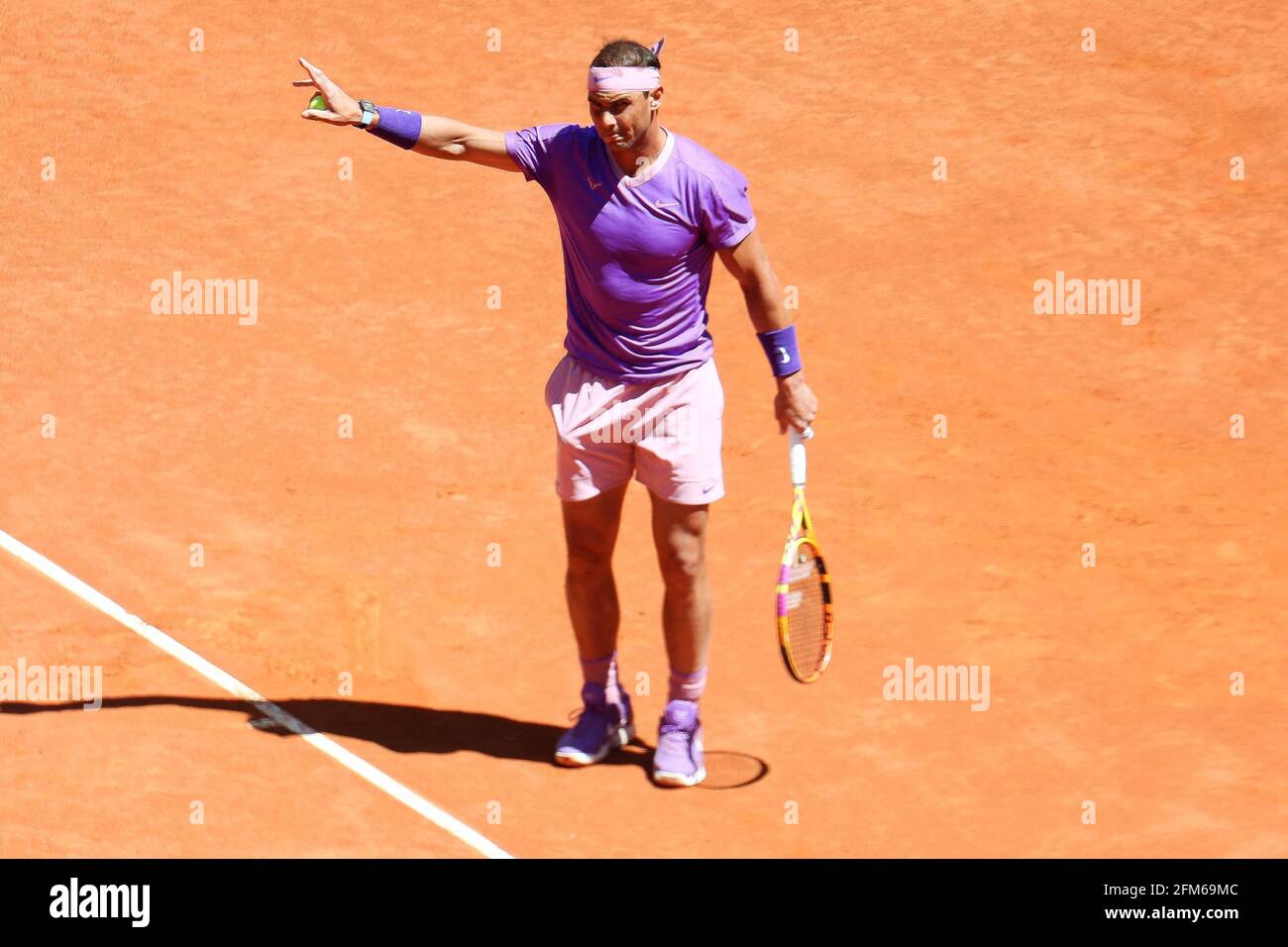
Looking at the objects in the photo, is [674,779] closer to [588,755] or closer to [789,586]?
[588,755]

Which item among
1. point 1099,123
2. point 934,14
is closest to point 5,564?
point 1099,123

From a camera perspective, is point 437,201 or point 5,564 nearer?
point 5,564

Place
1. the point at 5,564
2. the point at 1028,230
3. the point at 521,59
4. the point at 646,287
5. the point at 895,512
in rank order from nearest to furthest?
1. the point at 646,287
2. the point at 5,564
3. the point at 895,512
4. the point at 1028,230
5. the point at 521,59

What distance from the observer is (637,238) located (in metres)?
7.02

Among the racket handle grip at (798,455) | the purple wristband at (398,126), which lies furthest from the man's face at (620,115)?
the racket handle grip at (798,455)

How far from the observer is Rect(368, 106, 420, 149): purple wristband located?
23.7 ft

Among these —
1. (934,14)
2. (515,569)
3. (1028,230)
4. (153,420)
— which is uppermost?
(934,14)

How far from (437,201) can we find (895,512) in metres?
4.73

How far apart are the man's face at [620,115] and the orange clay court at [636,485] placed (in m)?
2.53

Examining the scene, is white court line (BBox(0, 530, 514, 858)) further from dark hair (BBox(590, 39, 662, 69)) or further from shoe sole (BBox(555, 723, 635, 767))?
dark hair (BBox(590, 39, 662, 69))

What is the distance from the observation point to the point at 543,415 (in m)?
10.9

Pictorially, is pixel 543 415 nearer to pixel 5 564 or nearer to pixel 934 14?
pixel 5 564

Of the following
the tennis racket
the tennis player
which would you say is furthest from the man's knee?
the tennis racket

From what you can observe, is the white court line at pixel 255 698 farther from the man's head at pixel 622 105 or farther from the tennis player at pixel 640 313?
the man's head at pixel 622 105
